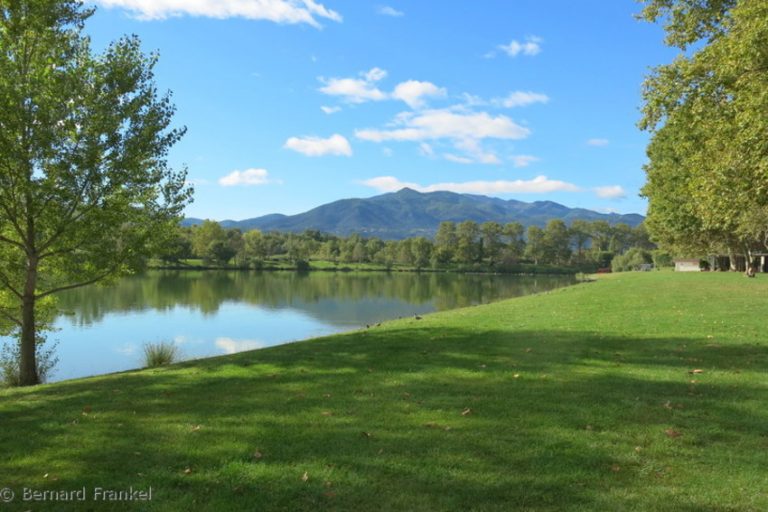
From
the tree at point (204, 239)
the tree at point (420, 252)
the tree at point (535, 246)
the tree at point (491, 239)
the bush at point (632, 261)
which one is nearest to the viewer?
the bush at point (632, 261)

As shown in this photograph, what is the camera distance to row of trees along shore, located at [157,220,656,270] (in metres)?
159

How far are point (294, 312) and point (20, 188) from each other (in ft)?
96.6

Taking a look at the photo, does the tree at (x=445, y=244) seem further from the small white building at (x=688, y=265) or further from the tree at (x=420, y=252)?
the small white building at (x=688, y=265)

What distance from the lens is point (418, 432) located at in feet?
20.7

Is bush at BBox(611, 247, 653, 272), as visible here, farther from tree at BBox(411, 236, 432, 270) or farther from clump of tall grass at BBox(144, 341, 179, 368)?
clump of tall grass at BBox(144, 341, 179, 368)

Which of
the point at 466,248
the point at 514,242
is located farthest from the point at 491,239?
the point at 466,248

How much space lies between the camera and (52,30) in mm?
13336

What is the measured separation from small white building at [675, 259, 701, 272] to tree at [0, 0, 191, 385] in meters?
79.5

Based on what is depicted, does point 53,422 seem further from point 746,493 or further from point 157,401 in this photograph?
point 746,493

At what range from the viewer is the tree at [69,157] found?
481 inches

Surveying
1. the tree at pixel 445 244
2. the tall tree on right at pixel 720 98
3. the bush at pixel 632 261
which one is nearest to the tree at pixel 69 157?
the tall tree on right at pixel 720 98

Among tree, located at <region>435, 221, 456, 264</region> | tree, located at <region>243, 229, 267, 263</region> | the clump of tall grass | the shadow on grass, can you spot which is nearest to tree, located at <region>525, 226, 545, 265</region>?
tree, located at <region>435, 221, 456, 264</region>

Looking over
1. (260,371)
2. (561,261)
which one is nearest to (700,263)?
(260,371)

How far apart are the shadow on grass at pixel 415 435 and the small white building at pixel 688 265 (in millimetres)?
75846
